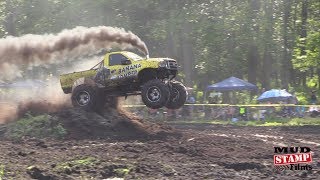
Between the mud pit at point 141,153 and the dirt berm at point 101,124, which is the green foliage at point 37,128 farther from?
the mud pit at point 141,153

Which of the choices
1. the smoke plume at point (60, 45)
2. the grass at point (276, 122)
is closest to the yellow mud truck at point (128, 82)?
the smoke plume at point (60, 45)

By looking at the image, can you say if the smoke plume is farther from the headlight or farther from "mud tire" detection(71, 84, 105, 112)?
the headlight

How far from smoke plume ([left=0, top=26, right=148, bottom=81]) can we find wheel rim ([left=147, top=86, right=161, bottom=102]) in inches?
102

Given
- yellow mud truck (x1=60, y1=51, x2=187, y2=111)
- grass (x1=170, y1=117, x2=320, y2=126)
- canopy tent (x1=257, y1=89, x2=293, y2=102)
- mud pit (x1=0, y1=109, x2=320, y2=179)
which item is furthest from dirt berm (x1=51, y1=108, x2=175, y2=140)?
canopy tent (x1=257, y1=89, x2=293, y2=102)

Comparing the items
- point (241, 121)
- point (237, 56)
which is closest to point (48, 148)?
point (241, 121)

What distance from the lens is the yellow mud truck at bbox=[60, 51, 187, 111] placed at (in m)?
18.9

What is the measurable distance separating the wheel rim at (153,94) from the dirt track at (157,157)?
4.69 ft

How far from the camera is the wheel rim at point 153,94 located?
1883 cm

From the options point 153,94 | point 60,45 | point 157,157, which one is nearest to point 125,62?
point 153,94

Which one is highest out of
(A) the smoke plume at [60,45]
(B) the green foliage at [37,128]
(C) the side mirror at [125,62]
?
(A) the smoke plume at [60,45]

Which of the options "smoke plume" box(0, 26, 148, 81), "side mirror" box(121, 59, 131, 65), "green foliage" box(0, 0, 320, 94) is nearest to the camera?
"side mirror" box(121, 59, 131, 65)

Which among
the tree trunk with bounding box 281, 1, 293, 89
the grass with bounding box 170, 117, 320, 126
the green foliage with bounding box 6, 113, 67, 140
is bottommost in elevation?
the grass with bounding box 170, 117, 320, 126

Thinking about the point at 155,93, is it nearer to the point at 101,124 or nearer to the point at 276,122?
the point at 101,124

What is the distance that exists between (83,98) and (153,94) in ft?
9.45
